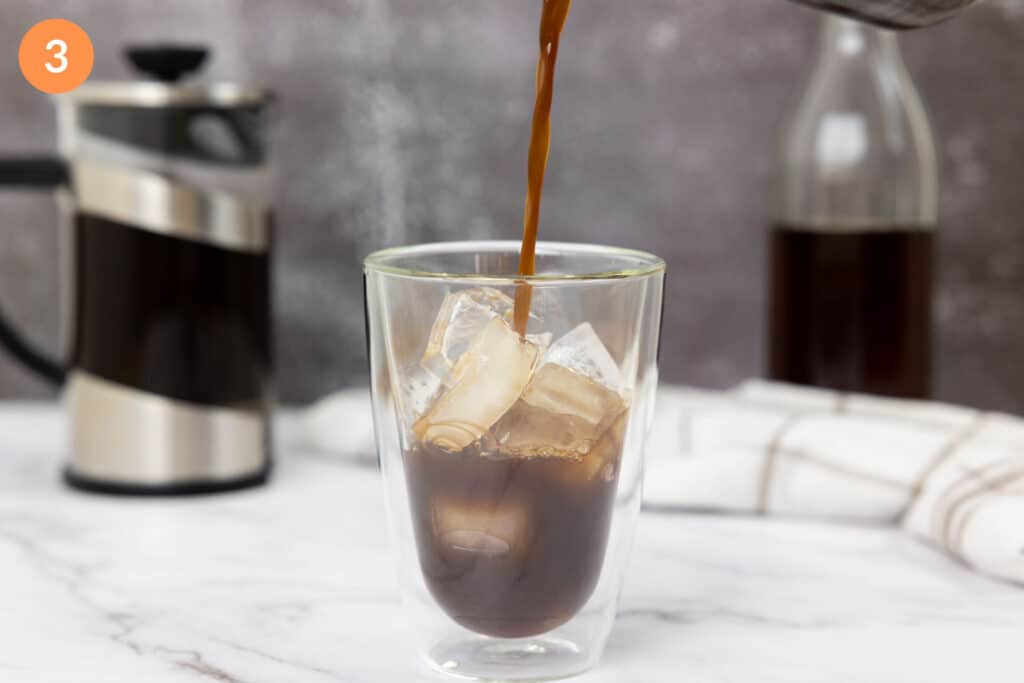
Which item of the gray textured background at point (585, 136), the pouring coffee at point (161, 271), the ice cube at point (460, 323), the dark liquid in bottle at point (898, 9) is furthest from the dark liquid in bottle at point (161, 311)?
the dark liquid in bottle at point (898, 9)

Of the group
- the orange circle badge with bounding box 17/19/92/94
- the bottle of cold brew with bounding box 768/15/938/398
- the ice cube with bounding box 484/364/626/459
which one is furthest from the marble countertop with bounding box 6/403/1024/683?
the orange circle badge with bounding box 17/19/92/94

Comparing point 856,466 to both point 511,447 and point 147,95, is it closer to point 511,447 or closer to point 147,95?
point 511,447

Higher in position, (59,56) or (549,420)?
(59,56)

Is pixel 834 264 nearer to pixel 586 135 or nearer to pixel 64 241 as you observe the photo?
pixel 586 135

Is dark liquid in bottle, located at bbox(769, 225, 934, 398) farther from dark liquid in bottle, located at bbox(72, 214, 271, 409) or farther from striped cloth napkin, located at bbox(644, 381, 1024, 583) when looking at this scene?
dark liquid in bottle, located at bbox(72, 214, 271, 409)

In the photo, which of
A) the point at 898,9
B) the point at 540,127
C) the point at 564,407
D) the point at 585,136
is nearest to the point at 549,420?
the point at 564,407
